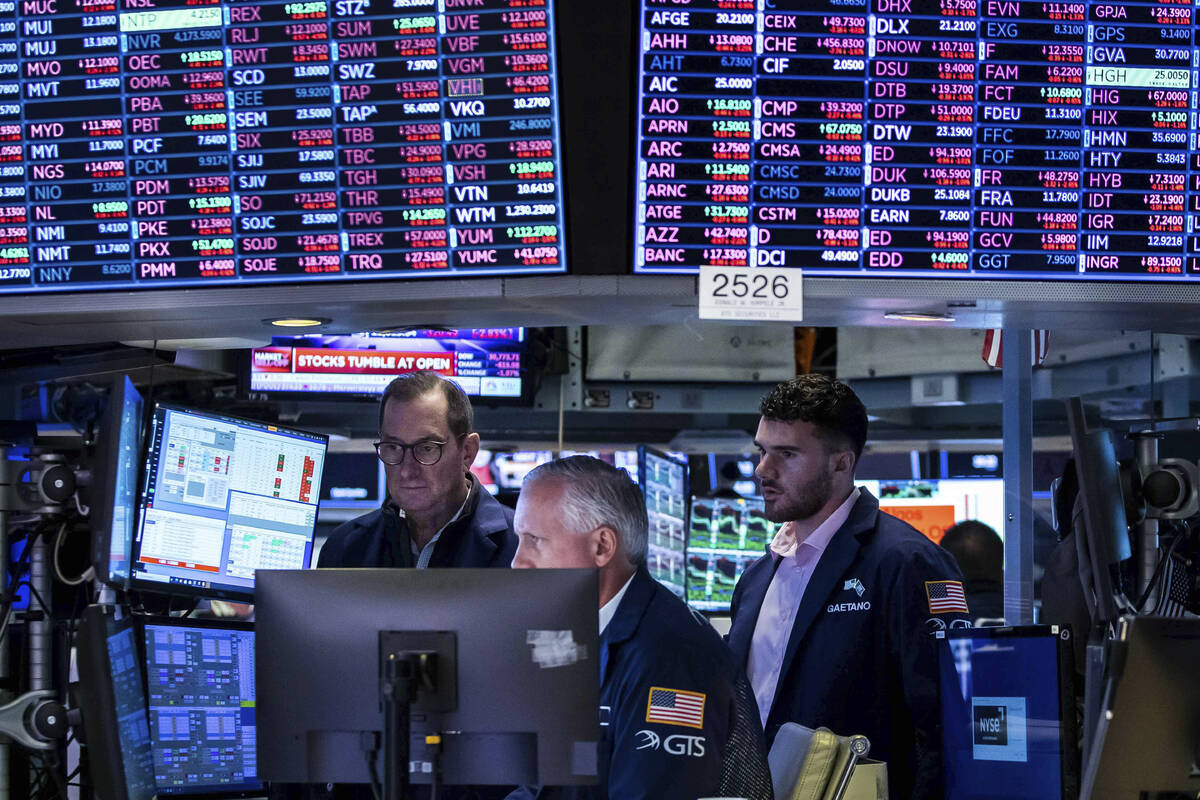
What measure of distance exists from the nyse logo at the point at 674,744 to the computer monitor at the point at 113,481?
1.21 meters

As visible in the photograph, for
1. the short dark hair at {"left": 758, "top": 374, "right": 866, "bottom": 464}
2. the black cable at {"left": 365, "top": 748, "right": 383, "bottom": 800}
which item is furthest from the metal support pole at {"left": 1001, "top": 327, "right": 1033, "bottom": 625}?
the black cable at {"left": 365, "top": 748, "right": 383, "bottom": 800}

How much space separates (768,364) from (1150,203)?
3435mm

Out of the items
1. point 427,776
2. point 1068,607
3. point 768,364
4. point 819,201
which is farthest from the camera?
point 768,364

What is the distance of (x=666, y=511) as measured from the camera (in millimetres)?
6480

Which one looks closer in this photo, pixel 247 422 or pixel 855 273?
pixel 855 273

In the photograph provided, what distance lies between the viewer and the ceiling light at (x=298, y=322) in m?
Answer: 3.26

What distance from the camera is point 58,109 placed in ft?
10.4

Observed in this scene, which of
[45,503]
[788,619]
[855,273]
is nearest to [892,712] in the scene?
[788,619]

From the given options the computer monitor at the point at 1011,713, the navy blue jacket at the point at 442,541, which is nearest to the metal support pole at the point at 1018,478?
the computer monitor at the point at 1011,713

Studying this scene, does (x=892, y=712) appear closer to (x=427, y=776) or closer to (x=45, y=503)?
(x=427, y=776)

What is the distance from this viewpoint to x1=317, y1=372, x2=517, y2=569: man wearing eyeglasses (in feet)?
11.6

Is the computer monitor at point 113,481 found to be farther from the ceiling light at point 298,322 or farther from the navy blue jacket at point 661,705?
the navy blue jacket at point 661,705

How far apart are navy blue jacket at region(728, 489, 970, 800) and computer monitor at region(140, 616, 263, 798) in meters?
1.32

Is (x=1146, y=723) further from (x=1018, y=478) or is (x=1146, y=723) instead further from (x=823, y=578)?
(x=1018, y=478)
